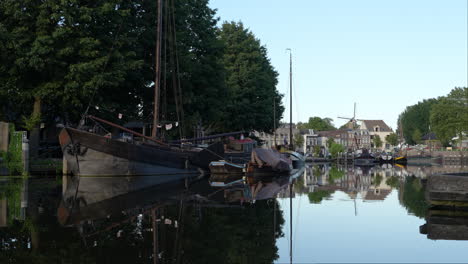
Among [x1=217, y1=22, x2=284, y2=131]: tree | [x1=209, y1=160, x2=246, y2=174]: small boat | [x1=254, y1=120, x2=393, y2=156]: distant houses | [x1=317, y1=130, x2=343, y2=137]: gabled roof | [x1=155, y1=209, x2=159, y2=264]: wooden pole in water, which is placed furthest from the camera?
[x1=317, y1=130, x2=343, y2=137]: gabled roof

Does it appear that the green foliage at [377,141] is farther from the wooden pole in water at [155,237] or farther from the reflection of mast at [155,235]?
the wooden pole in water at [155,237]

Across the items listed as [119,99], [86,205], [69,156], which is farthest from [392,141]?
[86,205]

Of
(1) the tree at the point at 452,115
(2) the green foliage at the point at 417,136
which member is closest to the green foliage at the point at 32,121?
(1) the tree at the point at 452,115

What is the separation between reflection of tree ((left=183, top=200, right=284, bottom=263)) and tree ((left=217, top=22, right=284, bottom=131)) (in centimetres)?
4398

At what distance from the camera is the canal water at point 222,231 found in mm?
7703

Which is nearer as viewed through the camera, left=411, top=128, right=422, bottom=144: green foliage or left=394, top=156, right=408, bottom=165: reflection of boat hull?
left=394, top=156, right=408, bottom=165: reflection of boat hull

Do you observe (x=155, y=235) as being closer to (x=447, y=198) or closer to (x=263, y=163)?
(x=447, y=198)

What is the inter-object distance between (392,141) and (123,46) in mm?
127320

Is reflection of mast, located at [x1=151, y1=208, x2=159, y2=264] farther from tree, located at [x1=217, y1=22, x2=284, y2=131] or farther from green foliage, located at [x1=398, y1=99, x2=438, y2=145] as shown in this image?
green foliage, located at [x1=398, y1=99, x2=438, y2=145]

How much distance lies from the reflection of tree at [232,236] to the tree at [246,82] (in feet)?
144

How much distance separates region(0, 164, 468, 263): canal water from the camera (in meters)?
7.70

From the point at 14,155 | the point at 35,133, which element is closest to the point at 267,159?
the point at 35,133

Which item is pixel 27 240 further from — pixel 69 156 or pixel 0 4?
pixel 0 4

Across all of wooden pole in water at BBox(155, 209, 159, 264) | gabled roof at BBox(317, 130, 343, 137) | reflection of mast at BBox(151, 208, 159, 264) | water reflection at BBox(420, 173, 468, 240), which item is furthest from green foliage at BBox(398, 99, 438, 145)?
wooden pole in water at BBox(155, 209, 159, 264)
